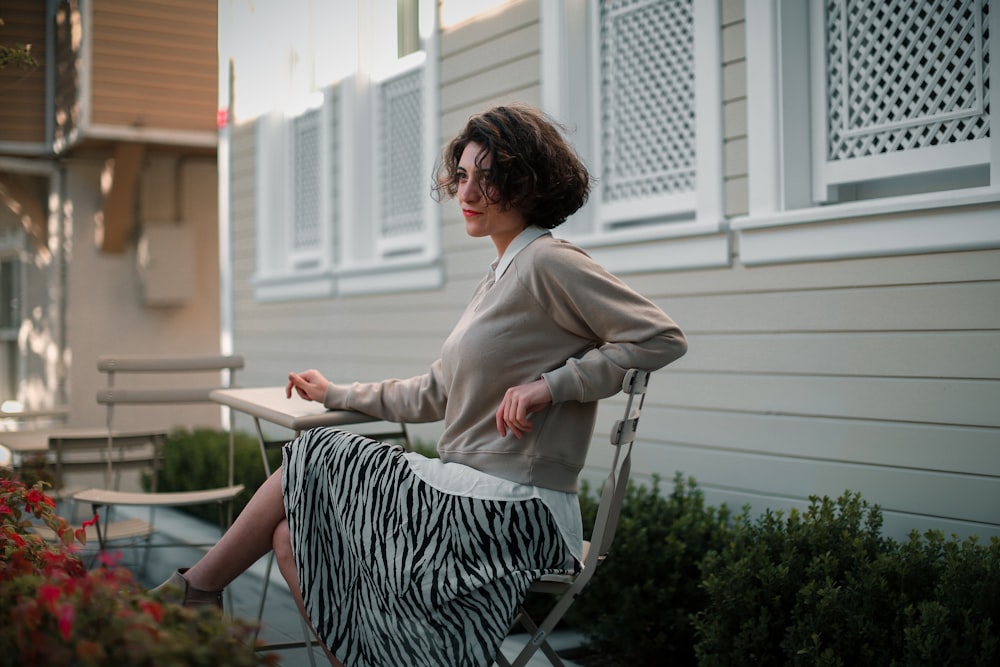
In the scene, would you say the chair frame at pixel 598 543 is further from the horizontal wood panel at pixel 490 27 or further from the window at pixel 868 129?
the horizontal wood panel at pixel 490 27

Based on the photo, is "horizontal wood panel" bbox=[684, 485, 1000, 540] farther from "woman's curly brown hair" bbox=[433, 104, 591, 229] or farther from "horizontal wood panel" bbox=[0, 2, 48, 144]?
"horizontal wood panel" bbox=[0, 2, 48, 144]

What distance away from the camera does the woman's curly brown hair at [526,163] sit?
2.28 m

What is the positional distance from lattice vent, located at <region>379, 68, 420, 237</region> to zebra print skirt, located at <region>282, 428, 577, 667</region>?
3.98 metres

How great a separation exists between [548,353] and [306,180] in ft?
18.2

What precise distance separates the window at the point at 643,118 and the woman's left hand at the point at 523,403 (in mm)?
1928

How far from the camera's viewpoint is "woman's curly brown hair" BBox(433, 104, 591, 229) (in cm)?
228

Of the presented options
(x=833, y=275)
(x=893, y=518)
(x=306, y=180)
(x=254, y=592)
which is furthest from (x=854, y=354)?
(x=306, y=180)

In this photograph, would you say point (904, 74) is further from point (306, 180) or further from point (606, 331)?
point (306, 180)

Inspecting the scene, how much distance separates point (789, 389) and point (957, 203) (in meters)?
0.91

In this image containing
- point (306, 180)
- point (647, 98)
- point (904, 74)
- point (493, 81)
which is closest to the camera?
point (904, 74)

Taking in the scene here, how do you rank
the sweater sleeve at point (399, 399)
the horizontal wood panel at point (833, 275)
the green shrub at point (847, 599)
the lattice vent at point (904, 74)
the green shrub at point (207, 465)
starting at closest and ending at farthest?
the green shrub at point (847, 599)
the sweater sleeve at point (399, 399)
the horizontal wood panel at point (833, 275)
the lattice vent at point (904, 74)
the green shrub at point (207, 465)

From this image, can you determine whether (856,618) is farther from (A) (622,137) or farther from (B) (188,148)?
(B) (188,148)

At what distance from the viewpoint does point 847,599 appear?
8.21 feet

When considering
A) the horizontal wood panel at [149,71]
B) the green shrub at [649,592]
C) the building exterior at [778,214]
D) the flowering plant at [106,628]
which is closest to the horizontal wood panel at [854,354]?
the building exterior at [778,214]
